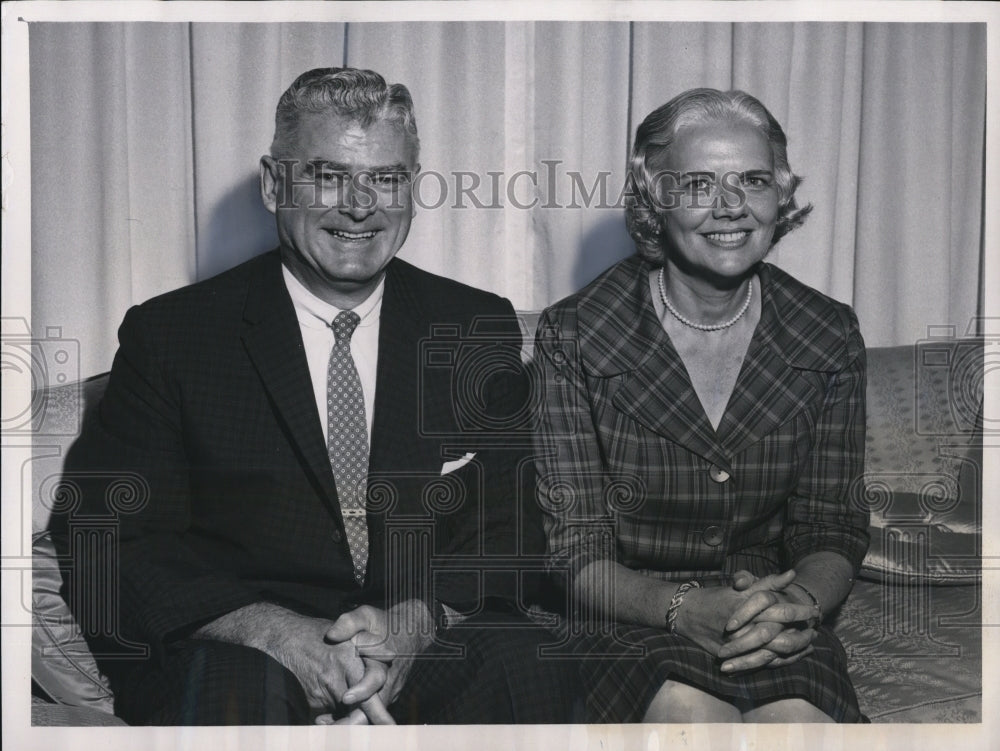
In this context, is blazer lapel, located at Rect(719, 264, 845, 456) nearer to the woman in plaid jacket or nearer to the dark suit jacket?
the woman in plaid jacket

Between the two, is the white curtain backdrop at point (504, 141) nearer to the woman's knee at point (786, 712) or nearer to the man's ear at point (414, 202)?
the man's ear at point (414, 202)

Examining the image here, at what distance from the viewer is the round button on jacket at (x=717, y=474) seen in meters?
2.41

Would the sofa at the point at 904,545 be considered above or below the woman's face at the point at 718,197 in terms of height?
below

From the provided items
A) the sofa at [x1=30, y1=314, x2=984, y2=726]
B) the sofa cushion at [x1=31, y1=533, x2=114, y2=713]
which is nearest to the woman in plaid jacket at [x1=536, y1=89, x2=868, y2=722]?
the sofa at [x1=30, y1=314, x2=984, y2=726]

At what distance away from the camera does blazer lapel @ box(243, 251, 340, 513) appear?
242cm

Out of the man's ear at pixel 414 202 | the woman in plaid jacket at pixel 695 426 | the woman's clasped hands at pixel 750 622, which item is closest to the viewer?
the woman's clasped hands at pixel 750 622

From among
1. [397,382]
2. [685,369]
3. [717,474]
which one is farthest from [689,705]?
[397,382]

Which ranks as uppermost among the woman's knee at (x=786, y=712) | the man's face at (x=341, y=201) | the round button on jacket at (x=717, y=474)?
the man's face at (x=341, y=201)

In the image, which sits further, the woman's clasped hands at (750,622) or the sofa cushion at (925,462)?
the sofa cushion at (925,462)

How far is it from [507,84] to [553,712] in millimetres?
1366

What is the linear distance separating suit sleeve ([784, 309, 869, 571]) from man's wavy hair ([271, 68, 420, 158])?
3.46 feet

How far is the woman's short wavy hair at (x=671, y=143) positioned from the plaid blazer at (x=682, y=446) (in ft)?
0.25

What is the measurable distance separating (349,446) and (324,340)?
23cm

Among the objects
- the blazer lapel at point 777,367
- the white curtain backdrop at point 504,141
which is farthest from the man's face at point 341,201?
the blazer lapel at point 777,367
